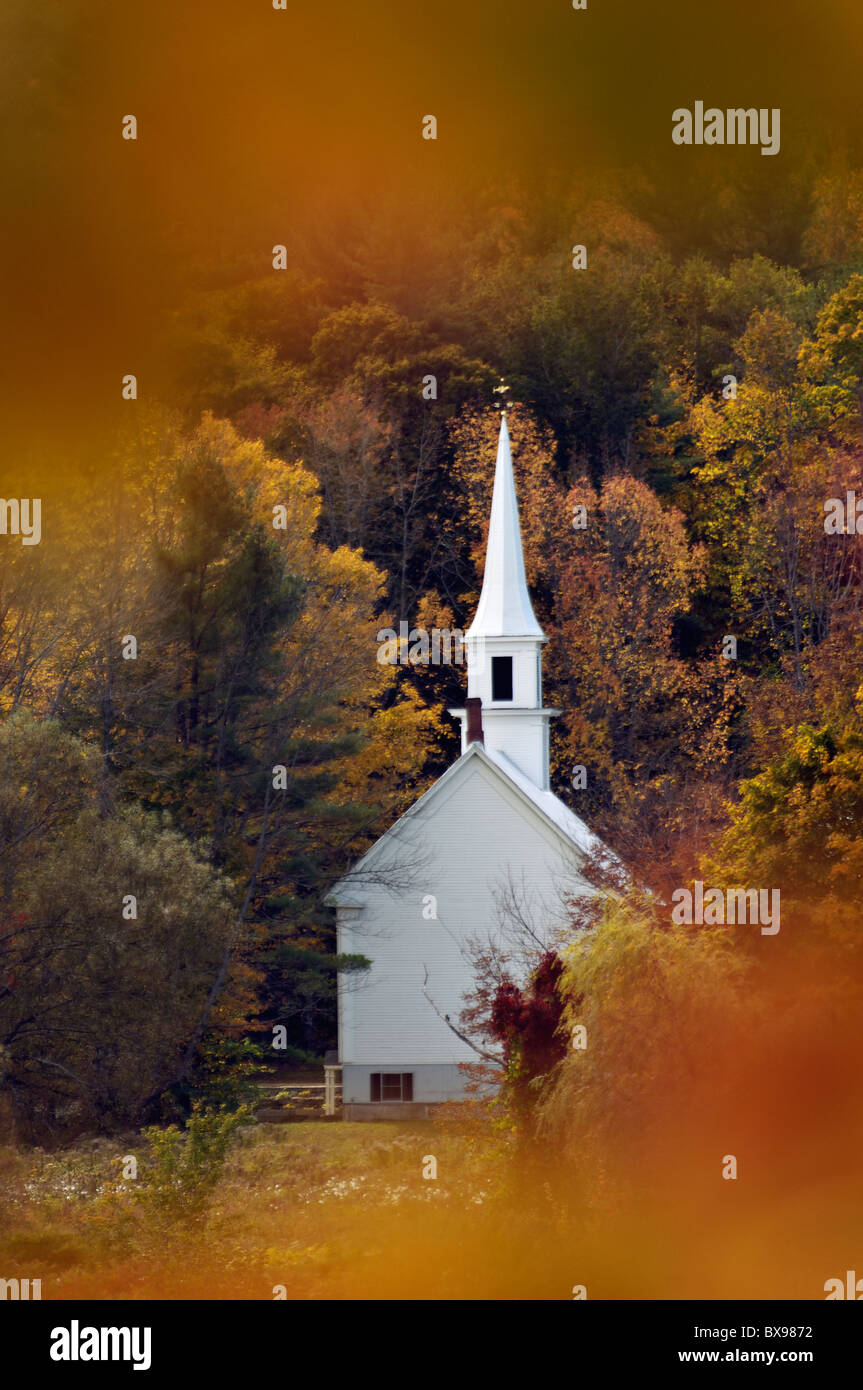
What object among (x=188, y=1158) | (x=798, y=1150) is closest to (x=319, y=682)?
(x=188, y=1158)

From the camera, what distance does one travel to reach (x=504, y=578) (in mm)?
46375

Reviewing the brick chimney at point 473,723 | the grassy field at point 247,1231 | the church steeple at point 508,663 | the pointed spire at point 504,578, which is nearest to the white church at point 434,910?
the brick chimney at point 473,723

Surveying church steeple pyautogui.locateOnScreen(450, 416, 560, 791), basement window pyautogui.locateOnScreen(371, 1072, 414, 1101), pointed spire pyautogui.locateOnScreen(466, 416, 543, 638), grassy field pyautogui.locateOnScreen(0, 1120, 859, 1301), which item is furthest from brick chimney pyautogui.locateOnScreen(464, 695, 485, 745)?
grassy field pyautogui.locateOnScreen(0, 1120, 859, 1301)

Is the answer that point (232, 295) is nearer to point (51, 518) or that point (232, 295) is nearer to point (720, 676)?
point (720, 676)

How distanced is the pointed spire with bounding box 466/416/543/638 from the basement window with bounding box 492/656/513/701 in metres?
0.65

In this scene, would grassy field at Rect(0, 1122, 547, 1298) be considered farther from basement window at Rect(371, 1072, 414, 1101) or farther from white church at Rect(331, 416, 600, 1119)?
white church at Rect(331, 416, 600, 1119)

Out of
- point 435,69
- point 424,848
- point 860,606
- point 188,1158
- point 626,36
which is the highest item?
point 435,69

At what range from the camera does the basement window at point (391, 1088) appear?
4059 centimetres

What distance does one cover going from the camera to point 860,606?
5128cm

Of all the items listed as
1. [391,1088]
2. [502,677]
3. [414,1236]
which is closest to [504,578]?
[502,677]

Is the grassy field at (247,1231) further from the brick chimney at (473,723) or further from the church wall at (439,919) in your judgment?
the brick chimney at (473,723)

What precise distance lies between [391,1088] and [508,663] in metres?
11.0

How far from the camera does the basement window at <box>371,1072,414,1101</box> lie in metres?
40.6

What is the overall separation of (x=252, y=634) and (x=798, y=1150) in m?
21.0
